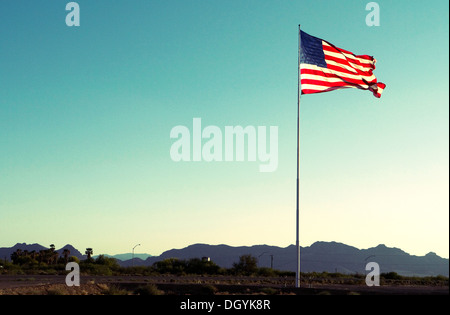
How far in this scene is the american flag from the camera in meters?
26.2

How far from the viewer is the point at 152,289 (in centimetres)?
3300

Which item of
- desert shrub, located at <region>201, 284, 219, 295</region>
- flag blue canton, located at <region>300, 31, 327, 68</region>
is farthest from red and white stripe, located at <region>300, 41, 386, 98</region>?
desert shrub, located at <region>201, 284, 219, 295</region>

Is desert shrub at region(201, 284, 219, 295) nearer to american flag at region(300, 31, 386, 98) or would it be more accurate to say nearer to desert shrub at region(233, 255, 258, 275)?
american flag at region(300, 31, 386, 98)

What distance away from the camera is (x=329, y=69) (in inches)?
1036

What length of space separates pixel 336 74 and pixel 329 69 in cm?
43

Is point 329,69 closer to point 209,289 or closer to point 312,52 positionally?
point 312,52

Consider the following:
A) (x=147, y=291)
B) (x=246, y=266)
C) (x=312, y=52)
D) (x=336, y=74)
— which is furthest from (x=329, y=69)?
(x=246, y=266)

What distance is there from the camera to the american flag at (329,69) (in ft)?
86.1

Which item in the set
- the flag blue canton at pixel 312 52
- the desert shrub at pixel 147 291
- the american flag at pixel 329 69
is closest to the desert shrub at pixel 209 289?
the desert shrub at pixel 147 291

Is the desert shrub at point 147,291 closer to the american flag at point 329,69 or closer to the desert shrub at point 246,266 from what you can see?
the american flag at point 329,69

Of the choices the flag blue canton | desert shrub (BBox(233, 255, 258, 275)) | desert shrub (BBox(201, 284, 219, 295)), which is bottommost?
desert shrub (BBox(233, 255, 258, 275))
